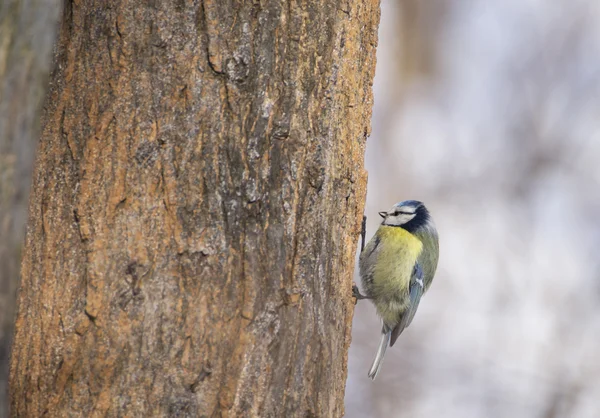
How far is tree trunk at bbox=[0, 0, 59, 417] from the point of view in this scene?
3422 millimetres

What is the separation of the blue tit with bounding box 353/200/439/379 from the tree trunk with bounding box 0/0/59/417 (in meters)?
1.72

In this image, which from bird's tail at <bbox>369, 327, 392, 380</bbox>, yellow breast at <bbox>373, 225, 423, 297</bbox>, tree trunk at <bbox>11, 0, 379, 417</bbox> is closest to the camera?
tree trunk at <bbox>11, 0, 379, 417</bbox>

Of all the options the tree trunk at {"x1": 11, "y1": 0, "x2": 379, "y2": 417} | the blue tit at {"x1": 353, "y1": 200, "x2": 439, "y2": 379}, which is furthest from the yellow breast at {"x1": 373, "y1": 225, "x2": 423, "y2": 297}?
the tree trunk at {"x1": 11, "y1": 0, "x2": 379, "y2": 417}

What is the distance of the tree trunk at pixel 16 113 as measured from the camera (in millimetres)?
3422

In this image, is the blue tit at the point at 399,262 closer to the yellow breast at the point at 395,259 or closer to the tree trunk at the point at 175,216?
the yellow breast at the point at 395,259

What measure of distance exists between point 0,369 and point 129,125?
2.20 meters

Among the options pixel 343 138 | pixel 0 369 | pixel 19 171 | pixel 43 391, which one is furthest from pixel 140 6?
pixel 0 369

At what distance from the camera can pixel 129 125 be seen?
166 centimetres

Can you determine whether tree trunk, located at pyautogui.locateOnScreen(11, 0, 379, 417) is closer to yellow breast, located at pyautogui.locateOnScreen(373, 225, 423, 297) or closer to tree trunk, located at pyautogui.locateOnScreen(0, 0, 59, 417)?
yellow breast, located at pyautogui.locateOnScreen(373, 225, 423, 297)

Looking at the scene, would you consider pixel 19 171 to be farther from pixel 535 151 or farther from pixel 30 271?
pixel 535 151

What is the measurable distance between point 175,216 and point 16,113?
2173 millimetres

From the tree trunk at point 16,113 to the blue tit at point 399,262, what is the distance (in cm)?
172

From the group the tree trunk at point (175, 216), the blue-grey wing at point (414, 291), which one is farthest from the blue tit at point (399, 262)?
the tree trunk at point (175, 216)

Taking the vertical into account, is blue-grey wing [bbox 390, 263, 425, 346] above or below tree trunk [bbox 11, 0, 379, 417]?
below
